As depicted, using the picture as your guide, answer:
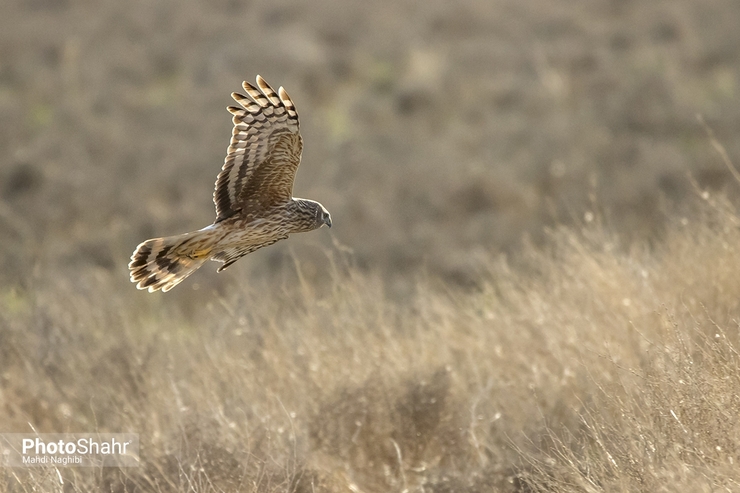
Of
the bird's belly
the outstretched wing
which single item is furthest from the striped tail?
the outstretched wing

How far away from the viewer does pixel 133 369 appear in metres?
9.84

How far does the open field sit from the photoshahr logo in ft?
0.41

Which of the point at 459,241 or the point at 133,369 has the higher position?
the point at 133,369

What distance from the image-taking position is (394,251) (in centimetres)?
1864

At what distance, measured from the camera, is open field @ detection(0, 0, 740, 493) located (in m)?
7.56

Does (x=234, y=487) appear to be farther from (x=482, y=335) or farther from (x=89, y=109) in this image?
(x=89, y=109)

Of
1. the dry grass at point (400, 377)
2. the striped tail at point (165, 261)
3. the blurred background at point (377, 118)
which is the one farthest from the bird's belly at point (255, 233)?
the blurred background at point (377, 118)

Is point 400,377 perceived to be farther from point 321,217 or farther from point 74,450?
point 74,450

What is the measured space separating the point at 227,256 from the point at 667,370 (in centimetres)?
276

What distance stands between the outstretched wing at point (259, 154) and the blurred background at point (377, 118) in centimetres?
779

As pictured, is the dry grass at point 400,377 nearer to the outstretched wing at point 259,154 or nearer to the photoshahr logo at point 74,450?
the photoshahr logo at point 74,450

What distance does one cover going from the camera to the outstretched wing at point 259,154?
23.2ft

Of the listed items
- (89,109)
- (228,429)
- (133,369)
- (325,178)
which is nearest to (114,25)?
(89,109)

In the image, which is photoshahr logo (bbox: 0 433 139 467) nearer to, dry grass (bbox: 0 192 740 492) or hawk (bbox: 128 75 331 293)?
dry grass (bbox: 0 192 740 492)
